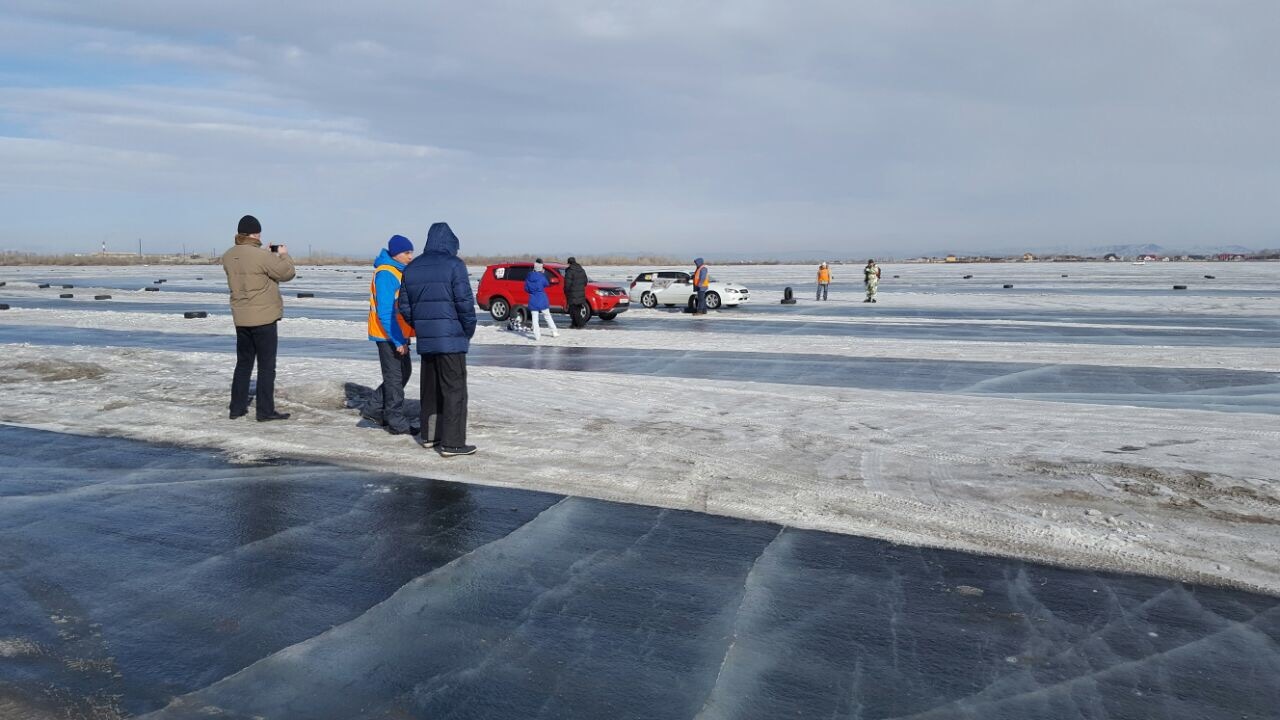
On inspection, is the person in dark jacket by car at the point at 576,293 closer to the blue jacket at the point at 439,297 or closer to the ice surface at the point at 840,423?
the ice surface at the point at 840,423

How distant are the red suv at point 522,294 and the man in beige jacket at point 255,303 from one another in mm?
14692

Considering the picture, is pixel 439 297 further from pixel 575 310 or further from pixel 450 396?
pixel 575 310

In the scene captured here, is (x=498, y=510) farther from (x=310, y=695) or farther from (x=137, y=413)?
(x=137, y=413)

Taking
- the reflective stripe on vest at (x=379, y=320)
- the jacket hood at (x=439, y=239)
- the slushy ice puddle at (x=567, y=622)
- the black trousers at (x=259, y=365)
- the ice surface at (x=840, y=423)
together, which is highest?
the jacket hood at (x=439, y=239)

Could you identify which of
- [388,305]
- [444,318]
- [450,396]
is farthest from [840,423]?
[388,305]

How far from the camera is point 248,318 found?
937 cm

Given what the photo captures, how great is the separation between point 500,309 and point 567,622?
21132mm

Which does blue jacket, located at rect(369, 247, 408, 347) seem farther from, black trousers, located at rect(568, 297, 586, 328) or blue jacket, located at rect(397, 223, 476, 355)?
black trousers, located at rect(568, 297, 586, 328)

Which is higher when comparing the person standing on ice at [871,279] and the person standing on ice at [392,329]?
the person standing on ice at [871,279]

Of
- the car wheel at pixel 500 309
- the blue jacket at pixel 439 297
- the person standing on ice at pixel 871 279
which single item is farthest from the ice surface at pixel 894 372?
the person standing on ice at pixel 871 279

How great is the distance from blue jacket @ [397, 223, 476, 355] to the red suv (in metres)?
16.1

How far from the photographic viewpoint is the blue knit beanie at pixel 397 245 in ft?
29.7

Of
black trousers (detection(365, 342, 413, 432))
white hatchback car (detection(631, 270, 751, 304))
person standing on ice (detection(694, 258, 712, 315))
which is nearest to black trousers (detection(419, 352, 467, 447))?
black trousers (detection(365, 342, 413, 432))

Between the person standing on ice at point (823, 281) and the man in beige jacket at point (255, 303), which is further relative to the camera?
the person standing on ice at point (823, 281)
